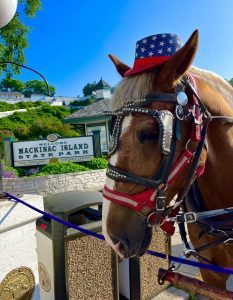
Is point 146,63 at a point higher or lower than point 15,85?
lower

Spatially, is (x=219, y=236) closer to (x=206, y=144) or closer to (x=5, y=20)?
(x=206, y=144)

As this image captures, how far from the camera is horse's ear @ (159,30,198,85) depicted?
146cm

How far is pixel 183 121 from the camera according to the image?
157cm

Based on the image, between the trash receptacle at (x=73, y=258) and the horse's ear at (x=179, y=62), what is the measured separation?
62.7 inches

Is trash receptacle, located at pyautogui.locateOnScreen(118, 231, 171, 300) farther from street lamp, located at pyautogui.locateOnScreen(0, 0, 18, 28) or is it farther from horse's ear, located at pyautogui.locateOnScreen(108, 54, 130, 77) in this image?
street lamp, located at pyautogui.locateOnScreen(0, 0, 18, 28)

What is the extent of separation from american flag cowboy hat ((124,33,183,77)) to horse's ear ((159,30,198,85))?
11 cm

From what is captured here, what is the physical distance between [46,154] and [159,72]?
13.5m

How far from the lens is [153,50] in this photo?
169 cm

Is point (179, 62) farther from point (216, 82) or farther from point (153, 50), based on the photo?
point (216, 82)

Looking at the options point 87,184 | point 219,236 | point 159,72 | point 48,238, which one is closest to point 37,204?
point 48,238

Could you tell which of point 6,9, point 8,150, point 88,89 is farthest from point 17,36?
point 88,89

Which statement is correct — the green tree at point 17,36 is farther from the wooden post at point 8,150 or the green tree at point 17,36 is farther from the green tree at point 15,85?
the green tree at point 15,85

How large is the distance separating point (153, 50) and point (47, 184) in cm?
1051

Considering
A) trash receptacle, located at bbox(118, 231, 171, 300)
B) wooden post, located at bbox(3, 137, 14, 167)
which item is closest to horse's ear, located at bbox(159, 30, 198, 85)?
trash receptacle, located at bbox(118, 231, 171, 300)
